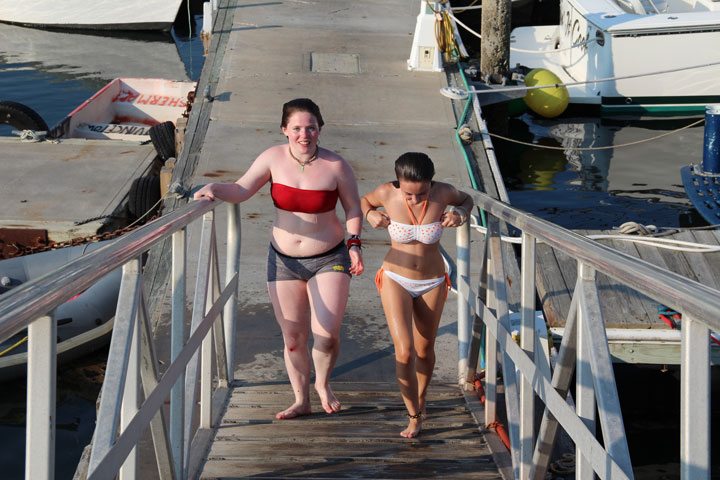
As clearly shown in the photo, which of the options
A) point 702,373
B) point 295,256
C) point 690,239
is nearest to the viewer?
point 702,373

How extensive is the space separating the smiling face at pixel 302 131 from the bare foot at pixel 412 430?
147cm

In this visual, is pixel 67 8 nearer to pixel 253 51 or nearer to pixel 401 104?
pixel 253 51

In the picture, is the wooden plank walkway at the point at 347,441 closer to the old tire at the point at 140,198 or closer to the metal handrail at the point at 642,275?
the metal handrail at the point at 642,275

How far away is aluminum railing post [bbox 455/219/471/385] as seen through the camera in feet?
14.9

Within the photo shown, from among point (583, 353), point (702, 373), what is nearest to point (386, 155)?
point (583, 353)

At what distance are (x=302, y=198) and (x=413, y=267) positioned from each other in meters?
0.67

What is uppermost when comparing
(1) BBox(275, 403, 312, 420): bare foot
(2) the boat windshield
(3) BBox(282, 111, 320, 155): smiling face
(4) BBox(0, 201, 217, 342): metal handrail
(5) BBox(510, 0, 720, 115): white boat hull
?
(2) the boat windshield

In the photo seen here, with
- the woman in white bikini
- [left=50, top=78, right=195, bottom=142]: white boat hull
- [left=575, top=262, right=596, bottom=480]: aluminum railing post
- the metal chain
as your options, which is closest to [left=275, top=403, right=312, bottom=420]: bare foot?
the woman in white bikini

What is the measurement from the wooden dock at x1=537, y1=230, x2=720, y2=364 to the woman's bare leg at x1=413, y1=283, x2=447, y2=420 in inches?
93.4

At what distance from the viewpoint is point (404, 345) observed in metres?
4.06

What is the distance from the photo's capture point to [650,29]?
50.7 feet

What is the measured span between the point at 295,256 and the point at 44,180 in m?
7.94

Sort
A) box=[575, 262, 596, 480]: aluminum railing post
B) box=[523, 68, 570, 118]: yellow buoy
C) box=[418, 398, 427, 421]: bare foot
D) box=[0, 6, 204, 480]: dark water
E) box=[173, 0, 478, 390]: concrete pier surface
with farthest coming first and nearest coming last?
box=[0, 6, 204, 480]: dark water → box=[523, 68, 570, 118]: yellow buoy → box=[173, 0, 478, 390]: concrete pier surface → box=[418, 398, 427, 421]: bare foot → box=[575, 262, 596, 480]: aluminum railing post

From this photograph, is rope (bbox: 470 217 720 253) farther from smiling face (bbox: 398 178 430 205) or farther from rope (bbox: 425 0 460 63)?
rope (bbox: 425 0 460 63)
